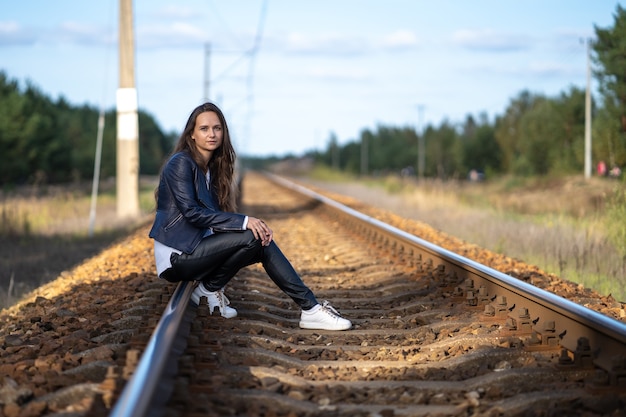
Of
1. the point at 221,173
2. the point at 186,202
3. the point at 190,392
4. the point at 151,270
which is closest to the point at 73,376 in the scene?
the point at 190,392

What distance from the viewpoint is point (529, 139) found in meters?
49.1

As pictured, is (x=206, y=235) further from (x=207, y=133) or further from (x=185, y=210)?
(x=207, y=133)

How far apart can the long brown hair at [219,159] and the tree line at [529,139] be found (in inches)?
772

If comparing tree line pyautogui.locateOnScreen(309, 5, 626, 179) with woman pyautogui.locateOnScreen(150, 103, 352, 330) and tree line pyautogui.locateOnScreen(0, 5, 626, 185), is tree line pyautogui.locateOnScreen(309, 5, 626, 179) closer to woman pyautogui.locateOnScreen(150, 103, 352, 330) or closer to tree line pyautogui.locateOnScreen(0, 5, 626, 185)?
tree line pyautogui.locateOnScreen(0, 5, 626, 185)

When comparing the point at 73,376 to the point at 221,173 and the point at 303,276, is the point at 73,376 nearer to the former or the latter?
the point at 221,173

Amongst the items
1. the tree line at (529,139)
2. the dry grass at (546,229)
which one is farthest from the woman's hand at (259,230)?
the tree line at (529,139)

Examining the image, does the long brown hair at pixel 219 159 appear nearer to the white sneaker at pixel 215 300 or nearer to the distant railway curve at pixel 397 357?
the white sneaker at pixel 215 300

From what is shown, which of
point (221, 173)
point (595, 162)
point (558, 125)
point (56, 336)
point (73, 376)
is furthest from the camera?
point (558, 125)

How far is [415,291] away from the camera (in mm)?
7113

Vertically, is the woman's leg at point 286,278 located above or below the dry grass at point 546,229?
above

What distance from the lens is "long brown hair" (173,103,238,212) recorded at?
5.80 meters

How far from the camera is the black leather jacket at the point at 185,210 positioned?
5.52m

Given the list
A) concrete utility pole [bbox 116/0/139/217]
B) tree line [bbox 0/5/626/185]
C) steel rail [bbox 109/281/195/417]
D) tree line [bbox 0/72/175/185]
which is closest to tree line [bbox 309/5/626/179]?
tree line [bbox 0/5/626/185]

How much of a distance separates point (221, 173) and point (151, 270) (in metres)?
2.57
